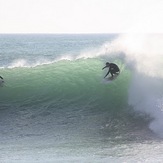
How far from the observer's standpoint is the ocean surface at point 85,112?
1098 centimetres

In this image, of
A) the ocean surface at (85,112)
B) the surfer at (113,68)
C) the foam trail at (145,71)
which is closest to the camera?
the ocean surface at (85,112)

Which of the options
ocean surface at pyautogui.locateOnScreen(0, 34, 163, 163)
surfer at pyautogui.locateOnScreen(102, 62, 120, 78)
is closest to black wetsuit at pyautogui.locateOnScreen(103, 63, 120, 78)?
surfer at pyautogui.locateOnScreen(102, 62, 120, 78)

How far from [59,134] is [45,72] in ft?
28.2

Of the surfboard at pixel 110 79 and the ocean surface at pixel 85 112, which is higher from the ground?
the surfboard at pixel 110 79

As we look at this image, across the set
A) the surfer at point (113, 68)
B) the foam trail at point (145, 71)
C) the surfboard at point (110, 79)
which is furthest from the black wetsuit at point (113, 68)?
the foam trail at point (145, 71)

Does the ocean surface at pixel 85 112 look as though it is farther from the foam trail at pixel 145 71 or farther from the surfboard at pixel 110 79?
the surfboard at pixel 110 79

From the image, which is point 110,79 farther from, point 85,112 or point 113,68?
point 85,112

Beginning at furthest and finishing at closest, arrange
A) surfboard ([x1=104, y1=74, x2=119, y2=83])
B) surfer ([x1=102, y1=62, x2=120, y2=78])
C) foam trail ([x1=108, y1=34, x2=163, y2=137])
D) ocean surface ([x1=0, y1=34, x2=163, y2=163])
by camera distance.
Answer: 1. surfboard ([x1=104, y1=74, x2=119, y2=83])
2. surfer ([x1=102, y1=62, x2=120, y2=78])
3. foam trail ([x1=108, y1=34, x2=163, y2=137])
4. ocean surface ([x1=0, y1=34, x2=163, y2=163])

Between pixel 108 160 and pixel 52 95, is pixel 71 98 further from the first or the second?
pixel 108 160

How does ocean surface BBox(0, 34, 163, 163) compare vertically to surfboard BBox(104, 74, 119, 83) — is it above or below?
below

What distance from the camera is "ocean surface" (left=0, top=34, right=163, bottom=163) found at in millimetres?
10984

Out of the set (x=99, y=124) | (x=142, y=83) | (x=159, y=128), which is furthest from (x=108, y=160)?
(x=142, y=83)

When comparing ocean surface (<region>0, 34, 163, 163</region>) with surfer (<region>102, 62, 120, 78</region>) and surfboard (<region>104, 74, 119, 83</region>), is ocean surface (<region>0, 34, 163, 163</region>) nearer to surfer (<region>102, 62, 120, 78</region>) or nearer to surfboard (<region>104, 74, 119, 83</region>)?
surfboard (<region>104, 74, 119, 83</region>)

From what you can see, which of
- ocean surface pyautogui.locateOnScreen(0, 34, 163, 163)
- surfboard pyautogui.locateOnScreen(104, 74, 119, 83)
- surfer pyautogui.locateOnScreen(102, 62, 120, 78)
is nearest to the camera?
ocean surface pyautogui.locateOnScreen(0, 34, 163, 163)
